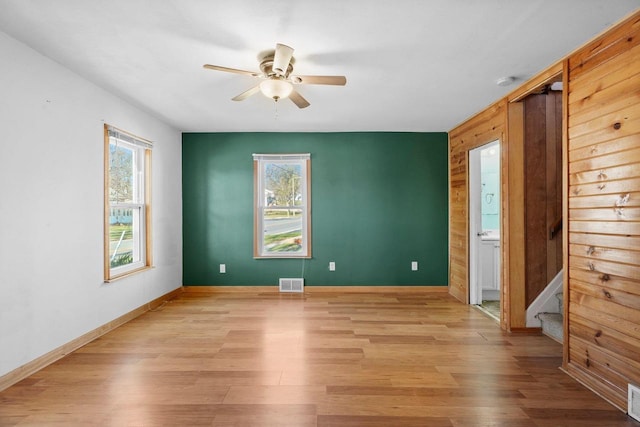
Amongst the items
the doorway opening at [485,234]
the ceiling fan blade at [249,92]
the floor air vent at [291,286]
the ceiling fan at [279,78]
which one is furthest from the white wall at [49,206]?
the doorway opening at [485,234]

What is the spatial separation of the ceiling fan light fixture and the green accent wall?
2.45m

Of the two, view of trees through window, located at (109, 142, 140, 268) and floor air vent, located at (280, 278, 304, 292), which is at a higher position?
view of trees through window, located at (109, 142, 140, 268)

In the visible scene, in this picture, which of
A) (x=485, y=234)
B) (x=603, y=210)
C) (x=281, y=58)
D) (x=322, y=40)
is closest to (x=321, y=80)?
(x=322, y=40)

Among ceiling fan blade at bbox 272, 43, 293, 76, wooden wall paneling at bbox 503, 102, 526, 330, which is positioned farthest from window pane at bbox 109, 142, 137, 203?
wooden wall paneling at bbox 503, 102, 526, 330

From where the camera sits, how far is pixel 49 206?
270 centimetres

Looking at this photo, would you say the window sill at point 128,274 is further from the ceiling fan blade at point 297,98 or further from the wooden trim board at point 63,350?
the ceiling fan blade at point 297,98

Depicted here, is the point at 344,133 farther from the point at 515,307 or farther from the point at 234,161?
the point at 515,307

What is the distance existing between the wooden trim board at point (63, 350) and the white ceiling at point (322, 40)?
237cm

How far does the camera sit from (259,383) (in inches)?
95.6

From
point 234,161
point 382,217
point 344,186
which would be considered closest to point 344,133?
point 344,186

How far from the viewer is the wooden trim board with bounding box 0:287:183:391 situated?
238 centimetres

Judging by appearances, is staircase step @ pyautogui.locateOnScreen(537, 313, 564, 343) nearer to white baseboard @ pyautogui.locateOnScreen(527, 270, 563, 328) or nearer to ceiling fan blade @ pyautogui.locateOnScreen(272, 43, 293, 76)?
white baseboard @ pyautogui.locateOnScreen(527, 270, 563, 328)

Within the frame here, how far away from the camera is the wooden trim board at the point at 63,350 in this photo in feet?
7.80

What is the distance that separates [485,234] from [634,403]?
137 inches
